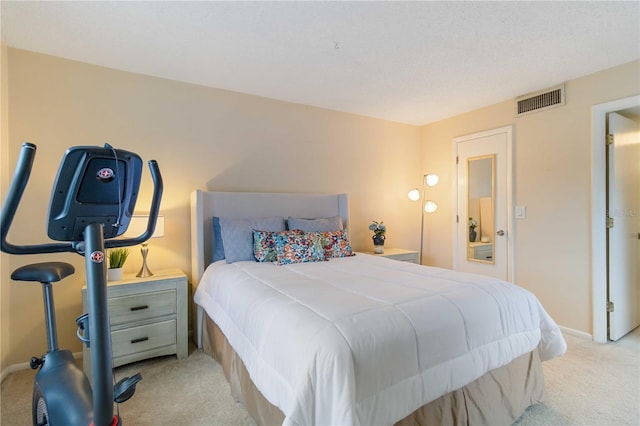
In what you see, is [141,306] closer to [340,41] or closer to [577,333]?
[340,41]

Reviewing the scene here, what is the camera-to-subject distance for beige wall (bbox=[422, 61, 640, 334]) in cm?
278

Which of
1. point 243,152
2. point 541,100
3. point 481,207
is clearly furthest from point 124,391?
point 541,100

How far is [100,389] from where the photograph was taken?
1.09 meters

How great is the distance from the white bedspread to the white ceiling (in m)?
1.67

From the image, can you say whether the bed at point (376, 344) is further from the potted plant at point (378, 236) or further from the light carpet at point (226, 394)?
the potted plant at point (378, 236)

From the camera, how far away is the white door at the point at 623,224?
2736mm

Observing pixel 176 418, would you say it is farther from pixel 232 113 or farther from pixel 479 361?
pixel 232 113

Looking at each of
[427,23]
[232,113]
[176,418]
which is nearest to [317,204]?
[232,113]

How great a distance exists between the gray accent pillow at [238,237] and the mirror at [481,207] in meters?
2.61

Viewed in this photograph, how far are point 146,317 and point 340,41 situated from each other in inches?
98.6

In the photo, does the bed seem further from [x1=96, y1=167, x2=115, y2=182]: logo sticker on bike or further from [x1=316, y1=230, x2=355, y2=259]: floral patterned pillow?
[x1=96, y1=167, x2=115, y2=182]: logo sticker on bike

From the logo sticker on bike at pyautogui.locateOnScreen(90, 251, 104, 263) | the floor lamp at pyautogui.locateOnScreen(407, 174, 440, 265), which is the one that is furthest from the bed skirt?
the floor lamp at pyautogui.locateOnScreen(407, 174, 440, 265)

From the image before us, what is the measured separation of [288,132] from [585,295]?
10.9 feet

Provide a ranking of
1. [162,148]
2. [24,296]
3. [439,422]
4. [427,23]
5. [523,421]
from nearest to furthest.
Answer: [439,422] → [523,421] → [427,23] → [24,296] → [162,148]
